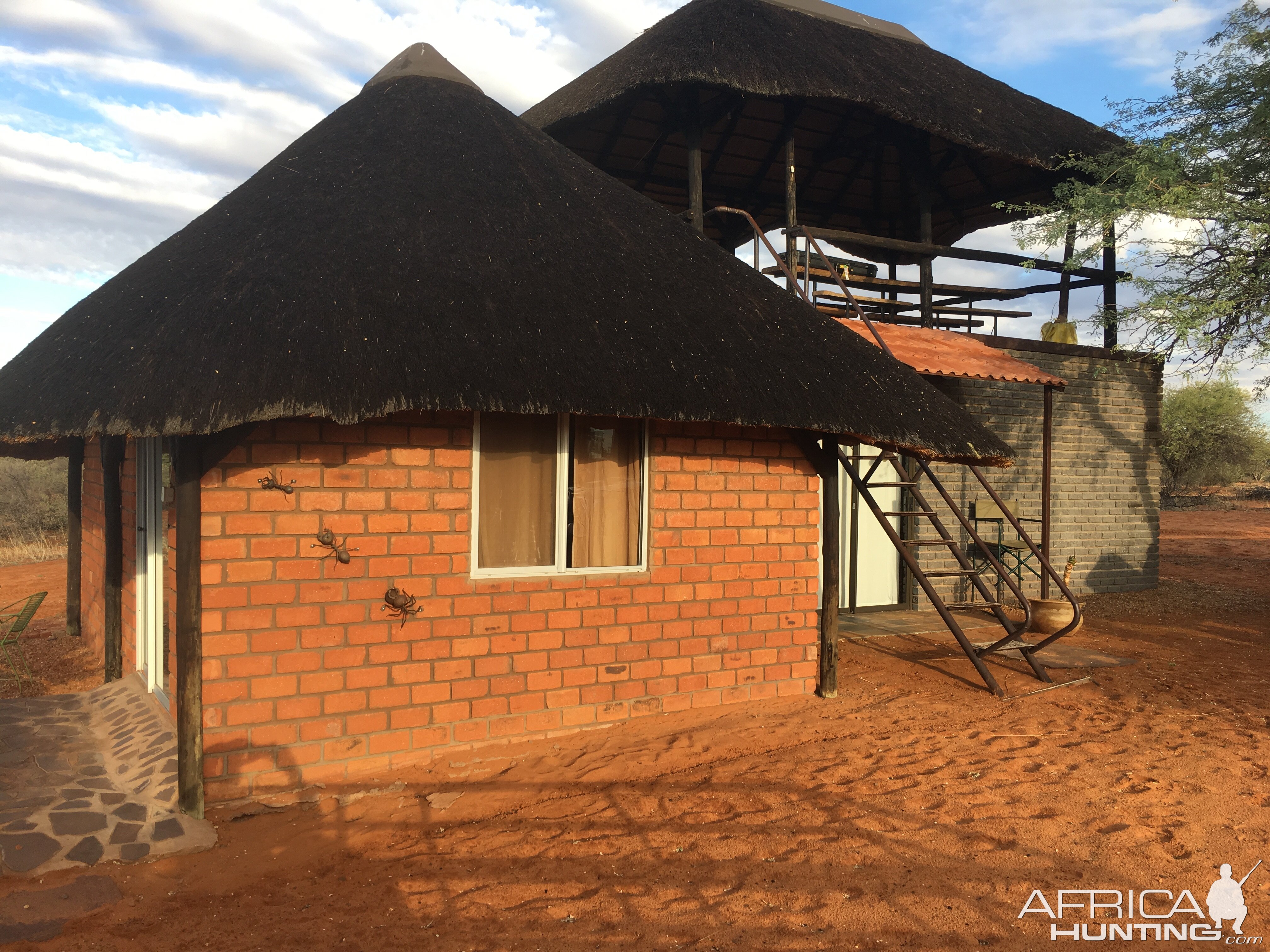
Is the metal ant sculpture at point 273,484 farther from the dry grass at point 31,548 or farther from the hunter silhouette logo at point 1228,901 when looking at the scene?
the dry grass at point 31,548

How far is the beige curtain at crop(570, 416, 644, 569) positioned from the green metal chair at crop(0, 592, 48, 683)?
170 inches

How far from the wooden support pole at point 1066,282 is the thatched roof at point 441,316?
20.7 feet

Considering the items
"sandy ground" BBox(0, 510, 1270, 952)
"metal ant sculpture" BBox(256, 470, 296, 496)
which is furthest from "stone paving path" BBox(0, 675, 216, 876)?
"metal ant sculpture" BBox(256, 470, 296, 496)

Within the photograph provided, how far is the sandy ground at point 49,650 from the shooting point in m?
7.11

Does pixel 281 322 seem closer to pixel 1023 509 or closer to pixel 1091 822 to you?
pixel 1091 822

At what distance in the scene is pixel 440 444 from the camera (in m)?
5.02

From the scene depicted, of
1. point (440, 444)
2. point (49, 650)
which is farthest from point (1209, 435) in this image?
point (49, 650)

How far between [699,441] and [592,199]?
204cm

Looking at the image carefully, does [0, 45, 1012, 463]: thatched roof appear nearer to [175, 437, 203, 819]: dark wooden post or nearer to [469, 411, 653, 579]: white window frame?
[175, 437, 203, 819]: dark wooden post

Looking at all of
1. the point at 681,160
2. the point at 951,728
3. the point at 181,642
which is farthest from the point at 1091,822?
the point at 681,160

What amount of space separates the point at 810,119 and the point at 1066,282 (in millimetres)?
4287

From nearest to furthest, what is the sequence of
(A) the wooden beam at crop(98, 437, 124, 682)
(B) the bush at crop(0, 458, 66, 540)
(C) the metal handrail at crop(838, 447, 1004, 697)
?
(C) the metal handrail at crop(838, 447, 1004, 697)
(A) the wooden beam at crop(98, 437, 124, 682)
(B) the bush at crop(0, 458, 66, 540)

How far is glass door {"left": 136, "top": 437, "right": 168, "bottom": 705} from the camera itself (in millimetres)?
5711

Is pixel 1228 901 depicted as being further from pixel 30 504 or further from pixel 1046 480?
pixel 30 504
